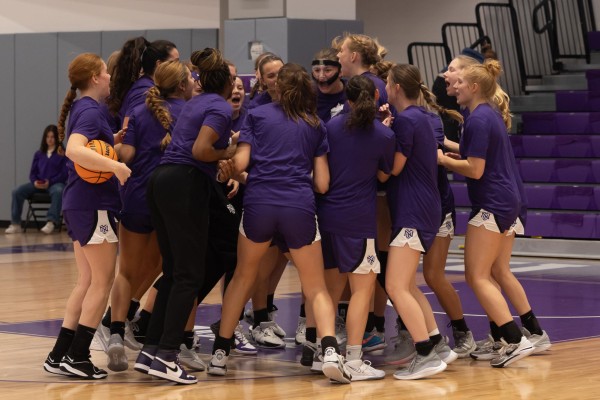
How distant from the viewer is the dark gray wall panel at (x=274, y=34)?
1347 cm

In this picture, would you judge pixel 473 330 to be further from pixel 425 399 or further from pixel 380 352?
pixel 425 399

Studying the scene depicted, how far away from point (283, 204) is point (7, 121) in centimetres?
1223

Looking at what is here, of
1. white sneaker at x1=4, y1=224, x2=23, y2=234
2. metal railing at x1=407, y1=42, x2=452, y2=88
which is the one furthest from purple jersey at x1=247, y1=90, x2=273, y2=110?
white sneaker at x1=4, y1=224, x2=23, y2=234

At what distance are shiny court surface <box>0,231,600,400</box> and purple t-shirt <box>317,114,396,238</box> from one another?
0.84 meters

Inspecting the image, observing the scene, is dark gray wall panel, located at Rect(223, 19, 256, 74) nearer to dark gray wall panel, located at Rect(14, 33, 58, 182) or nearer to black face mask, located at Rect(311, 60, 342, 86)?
dark gray wall panel, located at Rect(14, 33, 58, 182)

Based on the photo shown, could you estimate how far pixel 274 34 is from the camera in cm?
1358

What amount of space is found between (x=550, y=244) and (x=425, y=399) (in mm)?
7636

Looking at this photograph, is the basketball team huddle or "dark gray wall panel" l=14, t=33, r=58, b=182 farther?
"dark gray wall panel" l=14, t=33, r=58, b=182

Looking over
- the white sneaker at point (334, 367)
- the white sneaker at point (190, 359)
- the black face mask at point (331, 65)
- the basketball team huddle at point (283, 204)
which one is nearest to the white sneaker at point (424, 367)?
the basketball team huddle at point (283, 204)

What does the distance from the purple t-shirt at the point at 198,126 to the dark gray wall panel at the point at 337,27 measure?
786 cm

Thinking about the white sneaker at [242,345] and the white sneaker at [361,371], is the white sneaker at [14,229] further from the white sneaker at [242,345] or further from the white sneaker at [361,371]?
the white sneaker at [361,371]

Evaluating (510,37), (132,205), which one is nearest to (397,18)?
(510,37)

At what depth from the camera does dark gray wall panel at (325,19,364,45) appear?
13719 mm

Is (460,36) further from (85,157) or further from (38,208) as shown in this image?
Answer: (85,157)
